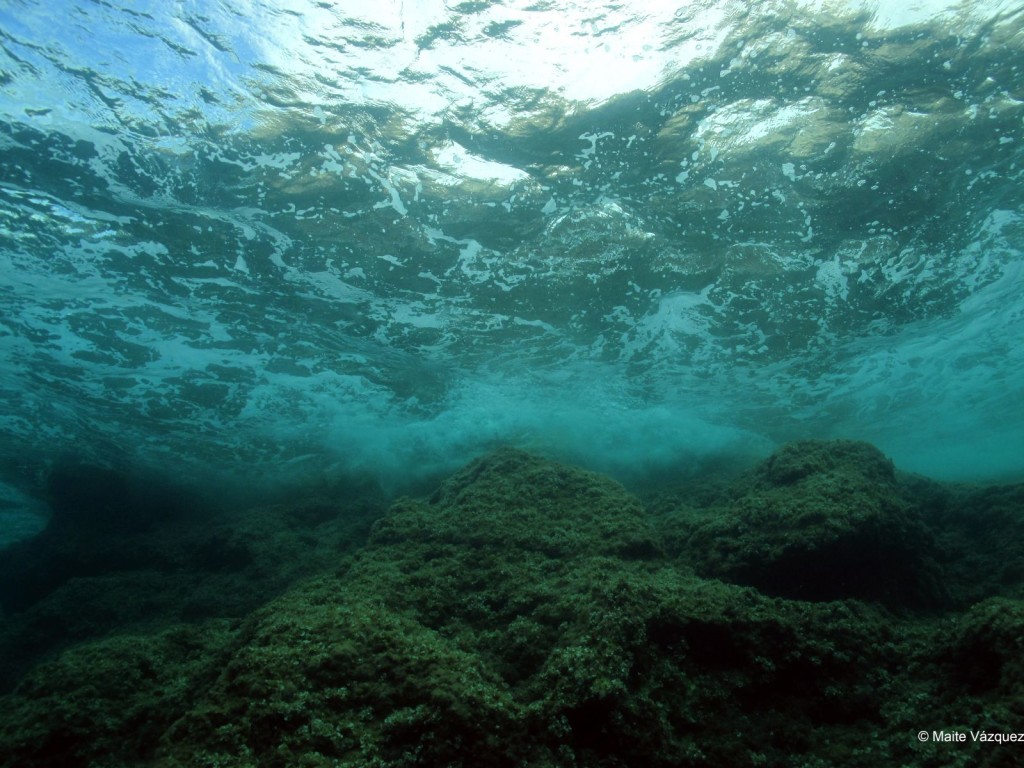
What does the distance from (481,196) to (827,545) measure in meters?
10.0

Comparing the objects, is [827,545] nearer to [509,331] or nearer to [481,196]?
[481,196]

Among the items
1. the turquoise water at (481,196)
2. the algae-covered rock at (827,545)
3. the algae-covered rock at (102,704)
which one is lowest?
the algae-covered rock at (102,704)

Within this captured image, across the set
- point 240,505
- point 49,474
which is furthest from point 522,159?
point 49,474

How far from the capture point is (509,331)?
57.8ft

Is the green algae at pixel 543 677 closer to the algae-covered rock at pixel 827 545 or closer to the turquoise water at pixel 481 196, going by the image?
the algae-covered rock at pixel 827 545

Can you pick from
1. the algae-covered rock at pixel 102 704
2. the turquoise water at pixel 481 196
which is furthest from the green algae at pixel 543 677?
the turquoise water at pixel 481 196

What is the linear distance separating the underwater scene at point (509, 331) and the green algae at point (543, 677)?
1.6 inches

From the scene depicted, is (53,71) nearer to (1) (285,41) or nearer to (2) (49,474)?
(1) (285,41)

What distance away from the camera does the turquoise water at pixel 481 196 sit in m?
8.63

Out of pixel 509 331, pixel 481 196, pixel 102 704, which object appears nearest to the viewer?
pixel 102 704

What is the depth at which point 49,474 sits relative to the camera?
27406mm

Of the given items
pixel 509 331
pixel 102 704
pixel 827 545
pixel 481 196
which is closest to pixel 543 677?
pixel 102 704

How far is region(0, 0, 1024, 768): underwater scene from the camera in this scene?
15.4 ft

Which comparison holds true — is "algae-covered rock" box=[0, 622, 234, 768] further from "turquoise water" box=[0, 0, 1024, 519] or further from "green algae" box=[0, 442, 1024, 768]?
"turquoise water" box=[0, 0, 1024, 519]
